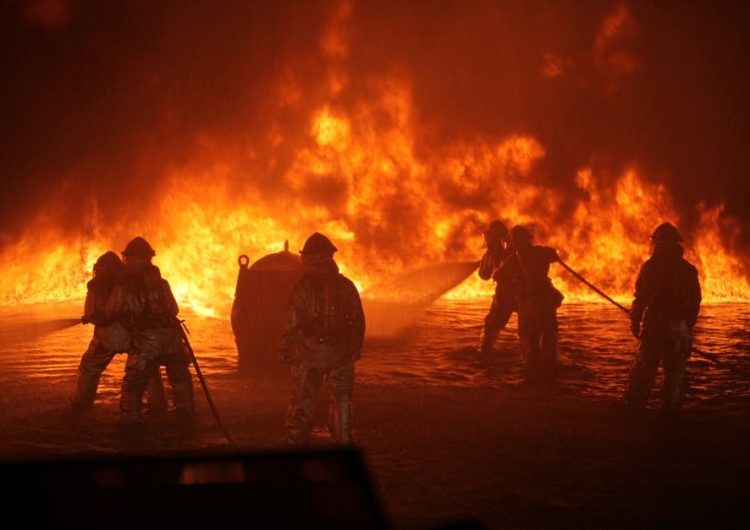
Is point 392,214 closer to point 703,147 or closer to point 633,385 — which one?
point 703,147

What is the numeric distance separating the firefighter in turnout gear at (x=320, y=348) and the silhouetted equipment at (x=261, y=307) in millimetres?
3768

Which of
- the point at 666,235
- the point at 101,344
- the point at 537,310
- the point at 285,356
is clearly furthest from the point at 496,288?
the point at 101,344

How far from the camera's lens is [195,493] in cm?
185

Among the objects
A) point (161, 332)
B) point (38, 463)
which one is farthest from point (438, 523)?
point (161, 332)

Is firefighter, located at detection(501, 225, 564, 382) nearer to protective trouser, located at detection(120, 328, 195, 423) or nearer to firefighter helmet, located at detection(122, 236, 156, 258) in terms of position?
protective trouser, located at detection(120, 328, 195, 423)

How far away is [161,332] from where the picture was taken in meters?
7.05

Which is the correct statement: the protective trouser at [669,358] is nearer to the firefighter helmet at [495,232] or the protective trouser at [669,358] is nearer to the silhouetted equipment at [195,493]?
the firefighter helmet at [495,232]

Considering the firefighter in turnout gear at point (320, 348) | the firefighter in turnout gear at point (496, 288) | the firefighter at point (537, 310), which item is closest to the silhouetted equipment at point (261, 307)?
the firefighter in turnout gear at point (496, 288)

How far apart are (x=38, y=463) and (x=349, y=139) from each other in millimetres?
20121

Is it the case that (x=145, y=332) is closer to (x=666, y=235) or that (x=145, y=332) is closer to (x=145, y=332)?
(x=145, y=332)

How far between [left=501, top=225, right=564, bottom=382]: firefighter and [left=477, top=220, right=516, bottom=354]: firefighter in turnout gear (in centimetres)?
70

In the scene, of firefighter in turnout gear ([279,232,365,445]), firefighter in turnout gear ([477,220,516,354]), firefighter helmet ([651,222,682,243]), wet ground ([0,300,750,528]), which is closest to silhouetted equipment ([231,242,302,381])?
wet ground ([0,300,750,528])

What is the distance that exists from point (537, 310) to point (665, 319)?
2415 millimetres

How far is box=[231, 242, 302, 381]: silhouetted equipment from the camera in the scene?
9.76m
